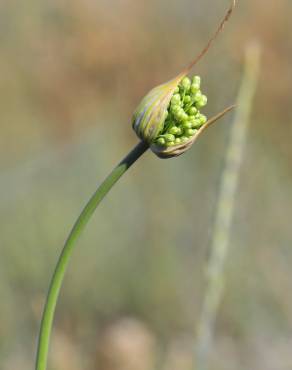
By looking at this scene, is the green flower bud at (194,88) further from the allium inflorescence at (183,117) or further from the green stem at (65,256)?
the green stem at (65,256)

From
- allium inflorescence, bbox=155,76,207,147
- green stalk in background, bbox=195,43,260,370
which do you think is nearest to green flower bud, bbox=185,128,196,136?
allium inflorescence, bbox=155,76,207,147

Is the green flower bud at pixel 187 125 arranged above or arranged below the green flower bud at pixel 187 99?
below

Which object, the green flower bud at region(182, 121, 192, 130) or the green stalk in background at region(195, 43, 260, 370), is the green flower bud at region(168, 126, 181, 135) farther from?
the green stalk in background at region(195, 43, 260, 370)

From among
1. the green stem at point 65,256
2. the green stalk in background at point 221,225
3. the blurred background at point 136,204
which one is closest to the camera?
the green stem at point 65,256

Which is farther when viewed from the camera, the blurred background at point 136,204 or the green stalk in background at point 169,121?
the blurred background at point 136,204

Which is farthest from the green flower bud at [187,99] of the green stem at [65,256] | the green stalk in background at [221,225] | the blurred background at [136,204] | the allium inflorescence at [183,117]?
the blurred background at [136,204]

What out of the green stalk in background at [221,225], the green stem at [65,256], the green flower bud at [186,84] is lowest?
the green stalk in background at [221,225]
